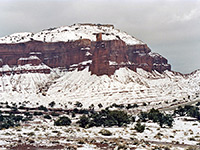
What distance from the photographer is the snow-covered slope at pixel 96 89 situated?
15988 cm

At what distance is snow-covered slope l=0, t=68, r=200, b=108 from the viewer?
525 feet

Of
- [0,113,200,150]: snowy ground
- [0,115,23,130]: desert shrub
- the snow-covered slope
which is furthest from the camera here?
the snow-covered slope

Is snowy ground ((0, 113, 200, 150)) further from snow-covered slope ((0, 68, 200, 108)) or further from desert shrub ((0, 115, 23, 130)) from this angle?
snow-covered slope ((0, 68, 200, 108))

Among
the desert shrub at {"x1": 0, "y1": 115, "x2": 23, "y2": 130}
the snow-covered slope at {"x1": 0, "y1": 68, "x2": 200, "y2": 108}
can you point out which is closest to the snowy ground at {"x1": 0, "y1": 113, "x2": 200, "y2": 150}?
the desert shrub at {"x1": 0, "y1": 115, "x2": 23, "y2": 130}

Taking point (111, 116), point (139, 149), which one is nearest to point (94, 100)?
point (111, 116)

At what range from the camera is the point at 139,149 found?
1544 inches

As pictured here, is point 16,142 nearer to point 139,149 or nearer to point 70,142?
point 70,142

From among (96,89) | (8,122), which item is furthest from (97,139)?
(96,89)

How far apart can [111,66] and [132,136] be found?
13894 cm

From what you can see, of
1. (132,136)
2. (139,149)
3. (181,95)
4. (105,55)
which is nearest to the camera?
(139,149)

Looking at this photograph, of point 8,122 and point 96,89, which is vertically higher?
point 96,89

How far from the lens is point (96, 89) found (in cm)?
17362

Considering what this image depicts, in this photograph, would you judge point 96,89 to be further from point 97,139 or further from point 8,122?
point 97,139

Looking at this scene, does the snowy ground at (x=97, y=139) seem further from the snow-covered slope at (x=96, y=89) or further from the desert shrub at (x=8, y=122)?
the snow-covered slope at (x=96, y=89)
